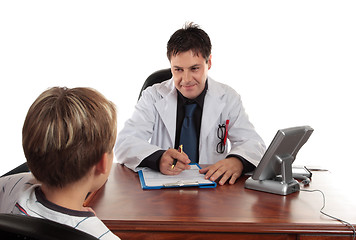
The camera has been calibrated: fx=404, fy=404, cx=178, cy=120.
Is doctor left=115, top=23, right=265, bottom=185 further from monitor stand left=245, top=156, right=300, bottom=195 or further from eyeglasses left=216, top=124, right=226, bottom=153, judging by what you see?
monitor stand left=245, top=156, right=300, bottom=195

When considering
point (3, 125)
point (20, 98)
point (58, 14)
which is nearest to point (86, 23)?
point (58, 14)

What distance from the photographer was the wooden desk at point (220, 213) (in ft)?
4.14

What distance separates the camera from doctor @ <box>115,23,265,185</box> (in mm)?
2158

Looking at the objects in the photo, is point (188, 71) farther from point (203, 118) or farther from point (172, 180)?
point (172, 180)

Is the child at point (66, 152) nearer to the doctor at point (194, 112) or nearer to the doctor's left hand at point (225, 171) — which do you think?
the doctor's left hand at point (225, 171)

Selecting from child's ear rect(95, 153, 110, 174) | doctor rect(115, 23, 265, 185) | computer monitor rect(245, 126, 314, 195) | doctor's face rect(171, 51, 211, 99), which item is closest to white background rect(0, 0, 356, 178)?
doctor rect(115, 23, 265, 185)

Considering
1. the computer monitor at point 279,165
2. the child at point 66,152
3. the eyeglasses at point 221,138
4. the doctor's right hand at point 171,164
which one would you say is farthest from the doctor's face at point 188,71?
the child at point 66,152

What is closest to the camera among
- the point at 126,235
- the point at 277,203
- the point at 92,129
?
the point at 92,129

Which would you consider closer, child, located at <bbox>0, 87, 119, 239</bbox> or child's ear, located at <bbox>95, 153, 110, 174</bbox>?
child, located at <bbox>0, 87, 119, 239</bbox>

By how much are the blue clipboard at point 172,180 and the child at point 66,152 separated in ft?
1.74

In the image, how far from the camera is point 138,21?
3.72 metres

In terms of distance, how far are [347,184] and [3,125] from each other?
325 cm

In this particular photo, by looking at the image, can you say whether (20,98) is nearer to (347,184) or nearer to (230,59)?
(230,59)

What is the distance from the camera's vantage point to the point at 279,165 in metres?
1.61
